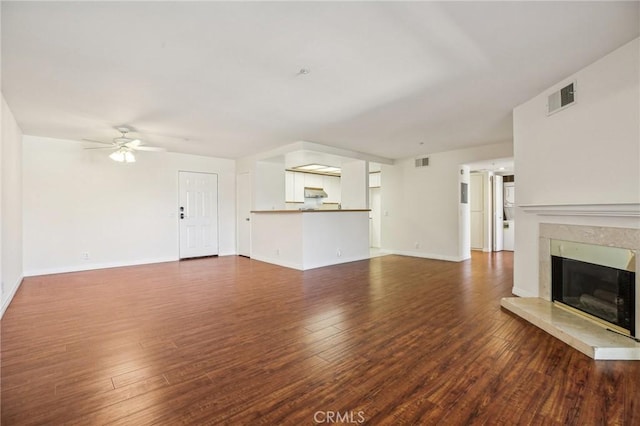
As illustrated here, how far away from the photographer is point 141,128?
15.2ft

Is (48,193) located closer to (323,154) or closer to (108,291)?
(108,291)

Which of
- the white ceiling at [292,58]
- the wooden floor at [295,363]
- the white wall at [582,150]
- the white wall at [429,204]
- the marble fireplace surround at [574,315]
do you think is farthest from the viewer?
the white wall at [429,204]

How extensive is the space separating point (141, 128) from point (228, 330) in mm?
3658

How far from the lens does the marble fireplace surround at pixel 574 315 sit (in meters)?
2.20

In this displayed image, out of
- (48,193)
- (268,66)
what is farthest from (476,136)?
(48,193)

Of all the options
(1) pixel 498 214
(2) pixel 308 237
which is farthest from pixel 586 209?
(1) pixel 498 214

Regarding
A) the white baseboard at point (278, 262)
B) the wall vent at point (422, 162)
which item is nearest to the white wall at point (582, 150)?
the wall vent at point (422, 162)

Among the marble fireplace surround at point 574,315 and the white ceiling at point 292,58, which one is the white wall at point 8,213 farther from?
the marble fireplace surround at point 574,315

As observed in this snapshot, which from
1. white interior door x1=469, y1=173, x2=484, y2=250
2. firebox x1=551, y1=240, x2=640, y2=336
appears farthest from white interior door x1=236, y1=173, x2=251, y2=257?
white interior door x1=469, y1=173, x2=484, y2=250

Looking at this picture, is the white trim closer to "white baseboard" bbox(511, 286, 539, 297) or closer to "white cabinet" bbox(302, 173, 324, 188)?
"white baseboard" bbox(511, 286, 539, 297)

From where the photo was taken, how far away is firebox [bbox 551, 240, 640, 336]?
2.44 m

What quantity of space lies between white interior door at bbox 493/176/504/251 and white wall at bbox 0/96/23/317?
30.9 feet

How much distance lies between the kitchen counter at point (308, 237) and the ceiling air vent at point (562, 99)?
12.3 ft

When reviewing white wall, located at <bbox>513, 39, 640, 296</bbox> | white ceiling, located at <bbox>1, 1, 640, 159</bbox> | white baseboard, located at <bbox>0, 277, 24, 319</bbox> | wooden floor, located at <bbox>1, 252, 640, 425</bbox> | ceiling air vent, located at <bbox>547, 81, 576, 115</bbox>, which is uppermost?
white ceiling, located at <bbox>1, 1, 640, 159</bbox>
